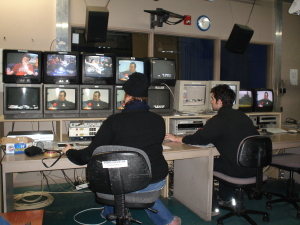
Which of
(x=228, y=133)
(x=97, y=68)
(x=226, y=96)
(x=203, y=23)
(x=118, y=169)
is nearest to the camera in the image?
(x=118, y=169)

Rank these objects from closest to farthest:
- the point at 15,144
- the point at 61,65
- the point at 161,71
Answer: the point at 15,144 → the point at 61,65 → the point at 161,71

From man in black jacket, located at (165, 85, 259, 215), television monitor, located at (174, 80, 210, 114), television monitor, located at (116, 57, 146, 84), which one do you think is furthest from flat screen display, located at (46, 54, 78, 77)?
man in black jacket, located at (165, 85, 259, 215)

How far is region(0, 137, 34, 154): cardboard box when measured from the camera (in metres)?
2.25

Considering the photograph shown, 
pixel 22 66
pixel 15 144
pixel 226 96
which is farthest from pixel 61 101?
pixel 226 96

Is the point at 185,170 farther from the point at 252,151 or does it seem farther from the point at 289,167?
the point at 289,167

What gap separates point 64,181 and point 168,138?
1679 millimetres

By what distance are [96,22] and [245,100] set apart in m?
2.10

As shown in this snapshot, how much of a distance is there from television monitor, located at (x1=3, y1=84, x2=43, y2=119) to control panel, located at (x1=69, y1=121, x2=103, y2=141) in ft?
1.06

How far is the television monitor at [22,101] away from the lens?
2602 millimetres

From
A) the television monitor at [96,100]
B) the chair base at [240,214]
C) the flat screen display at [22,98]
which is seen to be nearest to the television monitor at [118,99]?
the television monitor at [96,100]

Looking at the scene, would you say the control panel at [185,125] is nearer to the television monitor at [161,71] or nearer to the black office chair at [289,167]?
the television monitor at [161,71]

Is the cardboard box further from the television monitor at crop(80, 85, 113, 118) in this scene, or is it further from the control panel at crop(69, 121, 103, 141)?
the television monitor at crop(80, 85, 113, 118)

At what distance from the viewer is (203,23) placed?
436cm

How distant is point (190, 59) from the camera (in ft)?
15.4
